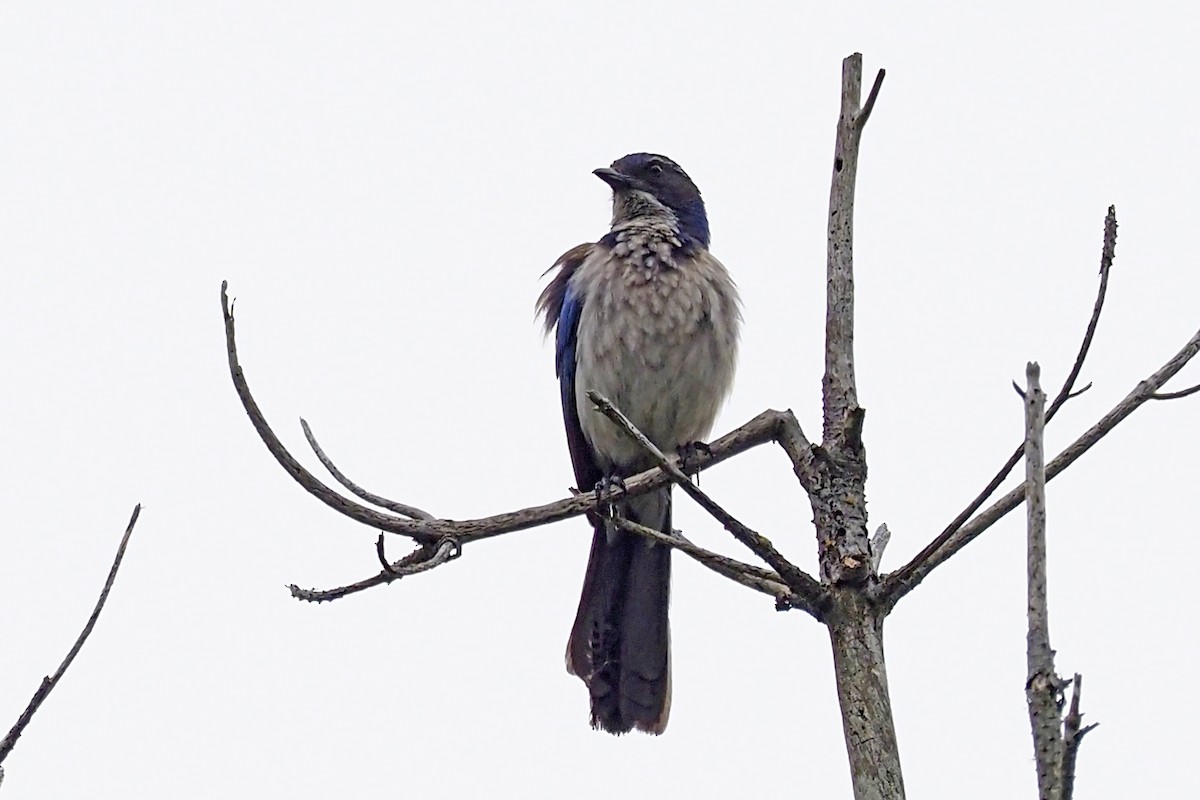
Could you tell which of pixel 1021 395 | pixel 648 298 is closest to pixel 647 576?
pixel 648 298

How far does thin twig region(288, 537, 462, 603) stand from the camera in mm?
4422

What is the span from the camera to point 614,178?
7680mm

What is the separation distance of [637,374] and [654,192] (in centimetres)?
130

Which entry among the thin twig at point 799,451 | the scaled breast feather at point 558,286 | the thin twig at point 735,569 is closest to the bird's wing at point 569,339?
the scaled breast feather at point 558,286

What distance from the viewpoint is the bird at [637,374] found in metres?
6.66

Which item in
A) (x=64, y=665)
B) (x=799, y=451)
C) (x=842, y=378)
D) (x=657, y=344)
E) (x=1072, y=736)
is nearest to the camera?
(x=1072, y=736)

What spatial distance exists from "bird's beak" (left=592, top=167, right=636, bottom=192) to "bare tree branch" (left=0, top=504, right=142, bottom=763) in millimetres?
4545

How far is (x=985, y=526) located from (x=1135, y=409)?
0.49 meters

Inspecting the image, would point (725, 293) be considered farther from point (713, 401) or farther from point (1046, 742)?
point (1046, 742)

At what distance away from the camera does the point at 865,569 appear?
141 inches

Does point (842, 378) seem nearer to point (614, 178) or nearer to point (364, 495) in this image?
point (364, 495)

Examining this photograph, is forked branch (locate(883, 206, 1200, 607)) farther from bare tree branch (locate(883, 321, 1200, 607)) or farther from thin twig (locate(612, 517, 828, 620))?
thin twig (locate(612, 517, 828, 620))

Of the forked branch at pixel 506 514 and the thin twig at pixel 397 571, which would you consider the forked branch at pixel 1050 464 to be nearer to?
the forked branch at pixel 506 514

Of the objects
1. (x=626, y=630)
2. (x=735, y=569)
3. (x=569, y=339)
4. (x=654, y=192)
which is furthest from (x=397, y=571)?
(x=654, y=192)
